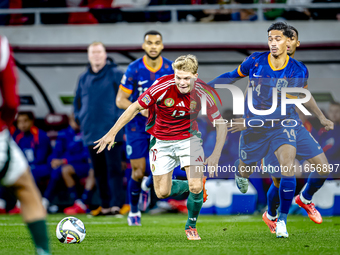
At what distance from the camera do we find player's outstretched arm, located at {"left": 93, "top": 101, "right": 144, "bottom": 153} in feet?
15.5

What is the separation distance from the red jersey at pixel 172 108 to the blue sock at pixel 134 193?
1.65 metres

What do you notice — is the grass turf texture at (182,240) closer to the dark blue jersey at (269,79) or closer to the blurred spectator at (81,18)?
the dark blue jersey at (269,79)

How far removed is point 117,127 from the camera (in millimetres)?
4871

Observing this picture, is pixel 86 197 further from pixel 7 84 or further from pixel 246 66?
pixel 7 84

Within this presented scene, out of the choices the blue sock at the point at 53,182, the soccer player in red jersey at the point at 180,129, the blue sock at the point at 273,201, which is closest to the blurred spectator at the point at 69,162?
the blue sock at the point at 53,182

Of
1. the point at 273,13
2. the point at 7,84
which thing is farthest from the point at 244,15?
the point at 7,84

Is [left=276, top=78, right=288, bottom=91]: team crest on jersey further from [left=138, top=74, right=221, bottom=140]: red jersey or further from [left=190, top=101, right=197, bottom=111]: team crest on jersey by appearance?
[left=190, top=101, right=197, bottom=111]: team crest on jersey

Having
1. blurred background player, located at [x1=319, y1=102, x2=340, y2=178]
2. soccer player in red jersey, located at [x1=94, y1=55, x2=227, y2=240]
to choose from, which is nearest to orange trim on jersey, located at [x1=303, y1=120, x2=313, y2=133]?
blurred background player, located at [x1=319, y1=102, x2=340, y2=178]

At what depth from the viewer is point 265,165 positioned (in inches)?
241

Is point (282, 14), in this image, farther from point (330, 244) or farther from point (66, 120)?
point (330, 244)

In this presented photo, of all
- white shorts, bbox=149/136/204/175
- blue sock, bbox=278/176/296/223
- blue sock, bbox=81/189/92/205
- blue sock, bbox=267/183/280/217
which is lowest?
blue sock, bbox=81/189/92/205

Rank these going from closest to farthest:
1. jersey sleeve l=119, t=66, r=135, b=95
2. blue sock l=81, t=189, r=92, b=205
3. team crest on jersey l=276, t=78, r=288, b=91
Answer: team crest on jersey l=276, t=78, r=288, b=91 → jersey sleeve l=119, t=66, r=135, b=95 → blue sock l=81, t=189, r=92, b=205

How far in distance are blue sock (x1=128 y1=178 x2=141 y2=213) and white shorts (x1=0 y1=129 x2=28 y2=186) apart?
13.7 ft

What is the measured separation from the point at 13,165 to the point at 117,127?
182cm
